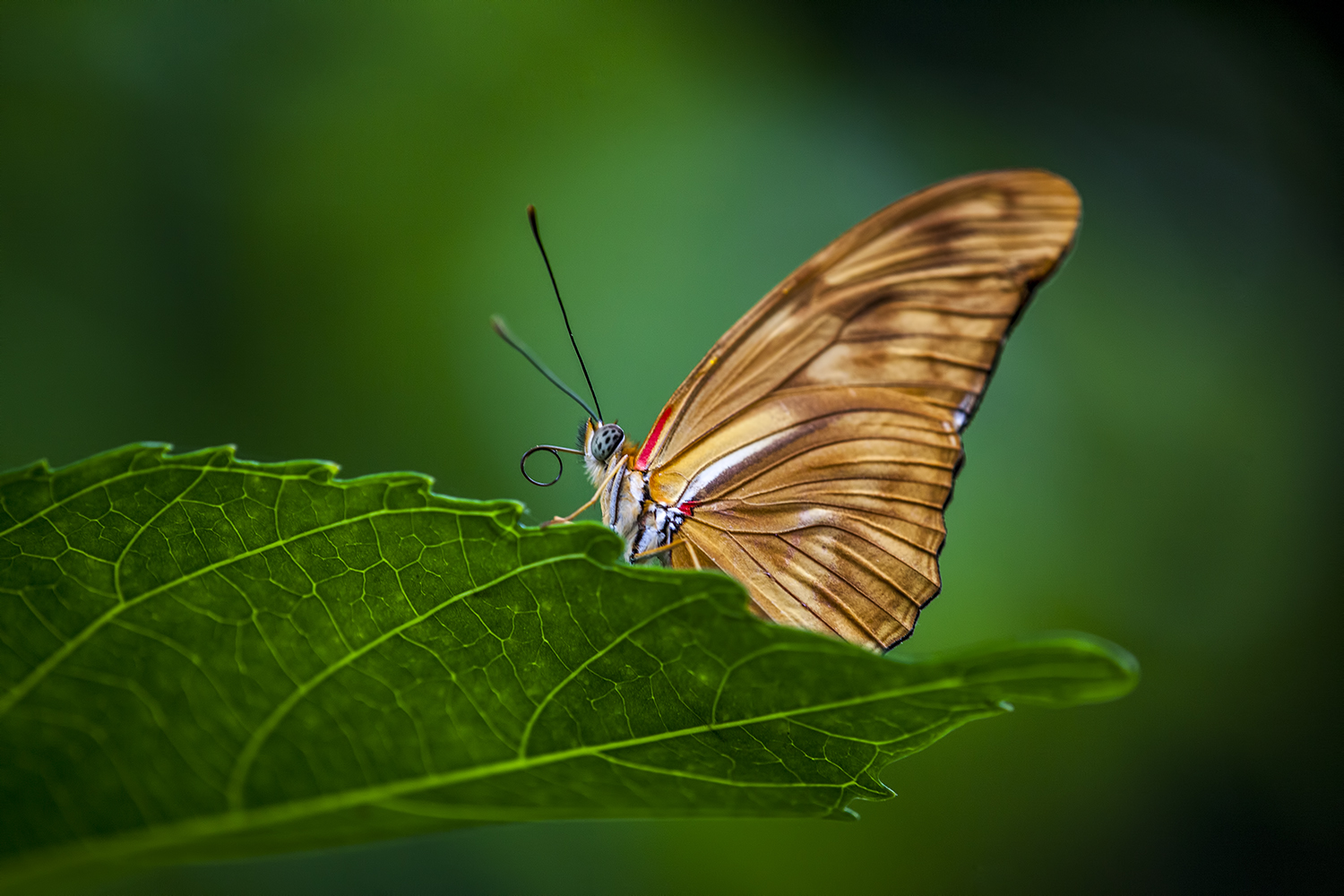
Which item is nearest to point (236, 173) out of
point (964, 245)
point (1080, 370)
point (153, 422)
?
point (153, 422)

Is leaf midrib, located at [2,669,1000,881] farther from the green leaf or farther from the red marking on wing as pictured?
the red marking on wing

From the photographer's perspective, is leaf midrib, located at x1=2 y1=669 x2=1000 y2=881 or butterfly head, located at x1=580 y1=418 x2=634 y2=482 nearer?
leaf midrib, located at x1=2 y1=669 x2=1000 y2=881

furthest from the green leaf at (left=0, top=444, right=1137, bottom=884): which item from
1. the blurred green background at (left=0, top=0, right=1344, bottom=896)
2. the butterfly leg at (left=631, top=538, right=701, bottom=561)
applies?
the blurred green background at (left=0, top=0, right=1344, bottom=896)

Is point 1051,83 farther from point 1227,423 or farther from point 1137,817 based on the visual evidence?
point 1137,817

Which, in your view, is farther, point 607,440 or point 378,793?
point 607,440

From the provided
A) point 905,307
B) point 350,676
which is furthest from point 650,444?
point 350,676

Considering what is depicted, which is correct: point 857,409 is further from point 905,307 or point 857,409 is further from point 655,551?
point 655,551

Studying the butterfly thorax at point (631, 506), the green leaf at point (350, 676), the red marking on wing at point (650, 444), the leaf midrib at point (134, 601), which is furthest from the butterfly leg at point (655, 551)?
the leaf midrib at point (134, 601)
